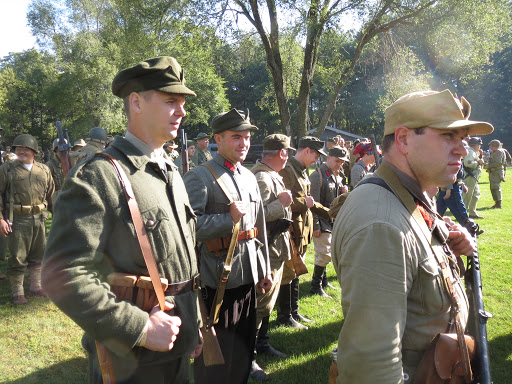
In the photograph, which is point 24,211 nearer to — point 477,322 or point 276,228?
point 276,228

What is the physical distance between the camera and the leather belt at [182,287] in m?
2.03

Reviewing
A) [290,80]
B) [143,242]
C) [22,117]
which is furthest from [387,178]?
[22,117]

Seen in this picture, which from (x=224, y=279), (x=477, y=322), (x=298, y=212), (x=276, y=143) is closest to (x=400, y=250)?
(x=477, y=322)

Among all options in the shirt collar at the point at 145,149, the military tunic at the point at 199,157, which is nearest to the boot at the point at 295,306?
the shirt collar at the point at 145,149

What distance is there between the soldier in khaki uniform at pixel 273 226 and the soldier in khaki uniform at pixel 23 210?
3753 millimetres

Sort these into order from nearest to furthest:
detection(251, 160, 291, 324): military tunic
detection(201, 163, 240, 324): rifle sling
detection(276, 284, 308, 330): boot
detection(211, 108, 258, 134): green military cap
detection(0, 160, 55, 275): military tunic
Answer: detection(201, 163, 240, 324): rifle sling < detection(211, 108, 258, 134): green military cap < detection(251, 160, 291, 324): military tunic < detection(276, 284, 308, 330): boot < detection(0, 160, 55, 275): military tunic

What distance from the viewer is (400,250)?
5.28 ft

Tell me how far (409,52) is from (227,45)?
6860 millimetres

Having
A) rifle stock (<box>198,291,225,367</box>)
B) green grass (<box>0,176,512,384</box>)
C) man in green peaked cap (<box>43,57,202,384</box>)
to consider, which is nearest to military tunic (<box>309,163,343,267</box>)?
green grass (<box>0,176,512,384</box>)

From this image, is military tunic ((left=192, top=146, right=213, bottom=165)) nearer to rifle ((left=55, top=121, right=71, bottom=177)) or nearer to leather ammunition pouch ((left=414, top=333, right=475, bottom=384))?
rifle ((left=55, top=121, right=71, bottom=177))

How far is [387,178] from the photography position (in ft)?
6.21

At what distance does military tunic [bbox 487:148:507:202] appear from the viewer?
13.2m

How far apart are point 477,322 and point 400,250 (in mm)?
821

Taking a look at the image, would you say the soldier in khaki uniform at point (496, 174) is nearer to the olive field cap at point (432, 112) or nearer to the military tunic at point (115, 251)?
the olive field cap at point (432, 112)
